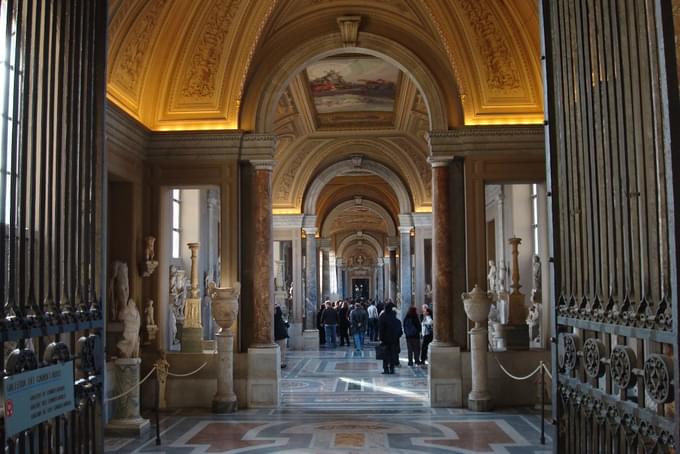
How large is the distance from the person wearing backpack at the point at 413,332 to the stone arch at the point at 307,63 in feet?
18.1

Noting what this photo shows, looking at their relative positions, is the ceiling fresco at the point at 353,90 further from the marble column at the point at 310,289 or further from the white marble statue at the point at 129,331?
the white marble statue at the point at 129,331

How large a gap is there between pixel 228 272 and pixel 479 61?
593 cm

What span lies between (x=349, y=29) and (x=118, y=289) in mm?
6449

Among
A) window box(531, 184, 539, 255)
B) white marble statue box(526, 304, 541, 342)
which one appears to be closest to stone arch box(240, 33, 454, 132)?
white marble statue box(526, 304, 541, 342)

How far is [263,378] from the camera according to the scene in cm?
1311

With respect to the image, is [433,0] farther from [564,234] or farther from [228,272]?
[564,234]

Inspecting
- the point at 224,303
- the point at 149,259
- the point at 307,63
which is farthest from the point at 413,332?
the point at 149,259

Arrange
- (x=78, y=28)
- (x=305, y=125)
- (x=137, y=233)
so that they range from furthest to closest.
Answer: (x=305, y=125) < (x=137, y=233) < (x=78, y=28)

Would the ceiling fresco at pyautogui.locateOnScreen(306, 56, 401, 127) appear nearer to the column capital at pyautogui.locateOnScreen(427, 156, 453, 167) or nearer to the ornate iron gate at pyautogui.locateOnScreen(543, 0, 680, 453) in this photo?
the column capital at pyautogui.locateOnScreen(427, 156, 453, 167)

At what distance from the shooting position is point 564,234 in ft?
17.9

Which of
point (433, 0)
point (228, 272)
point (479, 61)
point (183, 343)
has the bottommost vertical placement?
point (183, 343)

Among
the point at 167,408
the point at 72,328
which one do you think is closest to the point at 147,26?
the point at 167,408

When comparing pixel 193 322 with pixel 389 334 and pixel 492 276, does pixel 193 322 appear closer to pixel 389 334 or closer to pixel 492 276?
pixel 389 334

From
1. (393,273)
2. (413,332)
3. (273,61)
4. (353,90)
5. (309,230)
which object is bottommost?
(413,332)
